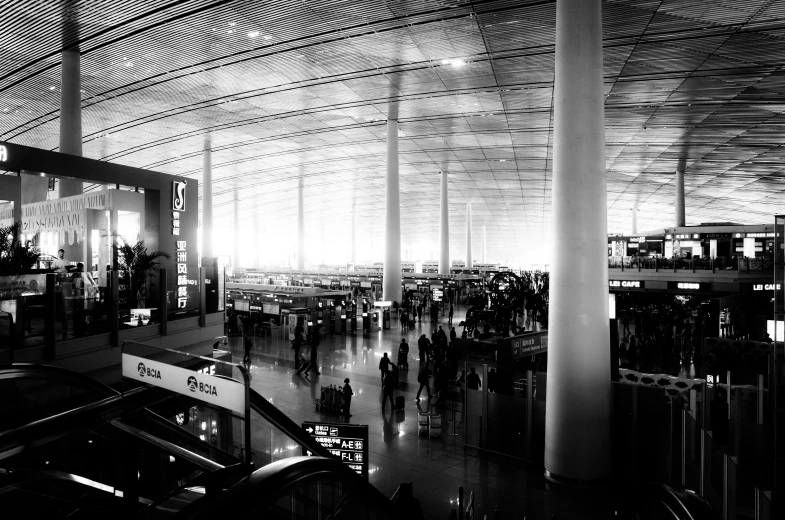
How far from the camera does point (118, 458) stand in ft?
19.1

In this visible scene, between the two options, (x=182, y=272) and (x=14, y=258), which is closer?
(x=14, y=258)

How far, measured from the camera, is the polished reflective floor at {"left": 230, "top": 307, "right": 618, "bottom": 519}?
26.8ft

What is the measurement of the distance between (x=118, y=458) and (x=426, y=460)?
5.68 metres

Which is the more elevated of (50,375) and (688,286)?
(50,375)

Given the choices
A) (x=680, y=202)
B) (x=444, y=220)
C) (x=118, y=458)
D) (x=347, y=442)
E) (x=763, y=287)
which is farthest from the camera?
(x=444, y=220)

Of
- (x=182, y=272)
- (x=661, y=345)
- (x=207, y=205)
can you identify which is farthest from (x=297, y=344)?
(x=207, y=205)

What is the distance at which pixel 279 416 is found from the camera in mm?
4648

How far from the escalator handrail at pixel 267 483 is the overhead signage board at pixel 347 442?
5.14m

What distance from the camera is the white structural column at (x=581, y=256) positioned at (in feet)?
29.6

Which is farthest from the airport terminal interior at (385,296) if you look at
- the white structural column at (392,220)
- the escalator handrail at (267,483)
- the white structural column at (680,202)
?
the white structural column at (680,202)

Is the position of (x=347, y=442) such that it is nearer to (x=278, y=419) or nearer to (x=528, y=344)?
(x=278, y=419)

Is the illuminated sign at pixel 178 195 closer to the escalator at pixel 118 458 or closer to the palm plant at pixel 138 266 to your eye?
the palm plant at pixel 138 266

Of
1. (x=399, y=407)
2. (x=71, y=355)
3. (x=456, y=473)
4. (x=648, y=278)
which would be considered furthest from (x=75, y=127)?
(x=648, y=278)

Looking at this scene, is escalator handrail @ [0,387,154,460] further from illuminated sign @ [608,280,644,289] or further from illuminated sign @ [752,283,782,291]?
illuminated sign @ [608,280,644,289]
